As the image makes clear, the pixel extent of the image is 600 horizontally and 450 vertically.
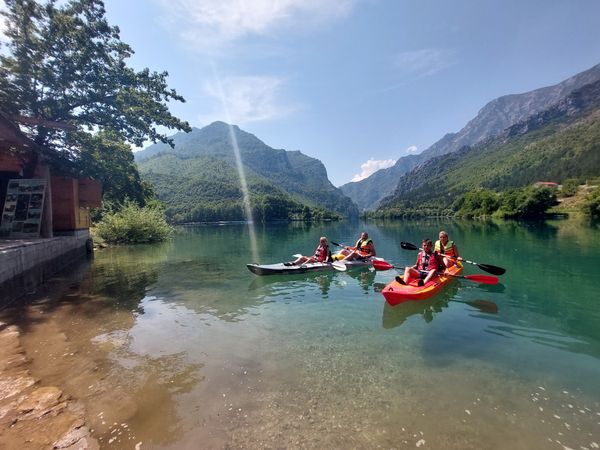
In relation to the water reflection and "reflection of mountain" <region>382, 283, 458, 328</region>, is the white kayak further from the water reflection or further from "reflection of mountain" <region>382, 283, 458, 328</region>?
"reflection of mountain" <region>382, 283, 458, 328</region>

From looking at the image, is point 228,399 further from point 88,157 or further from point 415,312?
point 88,157

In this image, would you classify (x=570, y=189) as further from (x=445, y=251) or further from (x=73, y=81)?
(x=73, y=81)

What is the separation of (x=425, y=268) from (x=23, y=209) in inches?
906

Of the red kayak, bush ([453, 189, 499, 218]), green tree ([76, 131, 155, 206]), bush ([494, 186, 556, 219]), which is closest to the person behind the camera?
the red kayak

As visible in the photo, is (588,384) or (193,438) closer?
(193,438)

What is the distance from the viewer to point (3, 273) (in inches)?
470

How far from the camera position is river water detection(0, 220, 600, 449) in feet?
16.4

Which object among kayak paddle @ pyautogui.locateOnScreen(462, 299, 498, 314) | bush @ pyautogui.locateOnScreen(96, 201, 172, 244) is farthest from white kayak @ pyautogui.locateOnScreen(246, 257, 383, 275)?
bush @ pyautogui.locateOnScreen(96, 201, 172, 244)

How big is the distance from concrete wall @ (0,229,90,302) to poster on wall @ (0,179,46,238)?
5.51 feet

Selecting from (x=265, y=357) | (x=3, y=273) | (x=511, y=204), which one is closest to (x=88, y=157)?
(x=3, y=273)

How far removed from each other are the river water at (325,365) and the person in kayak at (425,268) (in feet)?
3.14

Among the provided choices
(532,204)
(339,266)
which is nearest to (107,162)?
(339,266)

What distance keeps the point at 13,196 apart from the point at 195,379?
21.1m

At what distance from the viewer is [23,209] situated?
19.8 metres
